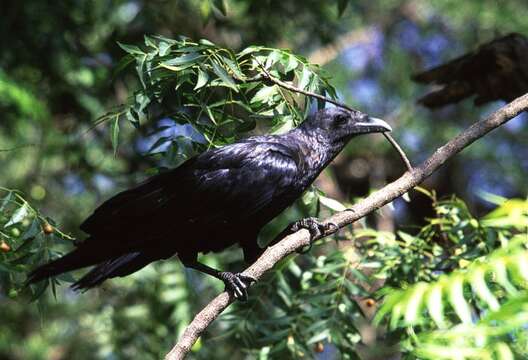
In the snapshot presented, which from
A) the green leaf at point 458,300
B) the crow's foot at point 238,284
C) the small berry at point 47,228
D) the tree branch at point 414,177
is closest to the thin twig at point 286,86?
the tree branch at point 414,177

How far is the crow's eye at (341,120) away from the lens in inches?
159

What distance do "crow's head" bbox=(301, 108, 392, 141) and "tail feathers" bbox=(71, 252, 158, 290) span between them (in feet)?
3.49

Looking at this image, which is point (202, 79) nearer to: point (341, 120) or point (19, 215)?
point (19, 215)

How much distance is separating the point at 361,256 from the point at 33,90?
3.35 metres

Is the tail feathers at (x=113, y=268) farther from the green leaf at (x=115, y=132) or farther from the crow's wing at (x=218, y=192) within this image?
the green leaf at (x=115, y=132)

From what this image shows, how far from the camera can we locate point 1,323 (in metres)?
7.54

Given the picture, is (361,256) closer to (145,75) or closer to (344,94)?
(145,75)

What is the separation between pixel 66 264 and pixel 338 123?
1.58 metres

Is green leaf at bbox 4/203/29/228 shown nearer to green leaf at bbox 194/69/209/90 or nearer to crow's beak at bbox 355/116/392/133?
green leaf at bbox 194/69/209/90

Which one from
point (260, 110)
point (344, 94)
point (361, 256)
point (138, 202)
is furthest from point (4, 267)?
point (344, 94)

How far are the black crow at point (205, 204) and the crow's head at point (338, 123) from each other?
0.12m

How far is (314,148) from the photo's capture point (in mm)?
3885

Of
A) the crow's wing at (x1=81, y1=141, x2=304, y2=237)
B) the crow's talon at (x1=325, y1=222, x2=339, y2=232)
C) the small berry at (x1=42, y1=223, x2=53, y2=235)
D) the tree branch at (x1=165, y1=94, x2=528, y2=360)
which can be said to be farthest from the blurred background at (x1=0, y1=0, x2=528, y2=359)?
the tree branch at (x1=165, y1=94, x2=528, y2=360)

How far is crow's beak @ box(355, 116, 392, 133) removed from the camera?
151 inches
